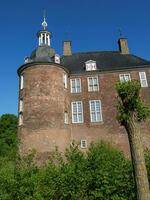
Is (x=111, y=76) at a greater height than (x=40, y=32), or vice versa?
(x=40, y=32)

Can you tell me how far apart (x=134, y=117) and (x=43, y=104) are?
16145 millimetres

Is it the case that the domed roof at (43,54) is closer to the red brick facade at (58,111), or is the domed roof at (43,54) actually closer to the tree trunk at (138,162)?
the red brick facade at (58,111)

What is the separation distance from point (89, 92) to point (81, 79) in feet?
5.84

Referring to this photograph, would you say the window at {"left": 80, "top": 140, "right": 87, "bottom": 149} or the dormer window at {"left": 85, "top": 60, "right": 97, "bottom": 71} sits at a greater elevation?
the dormer window at {"left": 85, "top": 60, "right": 97, "bottom": 71}

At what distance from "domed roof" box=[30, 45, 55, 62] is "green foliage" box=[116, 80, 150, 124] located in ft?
59.5

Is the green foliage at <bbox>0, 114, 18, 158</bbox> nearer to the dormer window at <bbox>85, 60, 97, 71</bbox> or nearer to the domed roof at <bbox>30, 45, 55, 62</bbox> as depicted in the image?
the domed roof at <bbox>30, 45, 55, 62</bbox>

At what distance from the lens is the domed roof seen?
29120 millimetres

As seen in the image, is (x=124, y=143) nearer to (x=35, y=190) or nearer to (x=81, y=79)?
(x=81, y=79)

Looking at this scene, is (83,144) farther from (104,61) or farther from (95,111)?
(104,61)

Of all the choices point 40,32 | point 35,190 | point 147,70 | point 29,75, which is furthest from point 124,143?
point 35,190

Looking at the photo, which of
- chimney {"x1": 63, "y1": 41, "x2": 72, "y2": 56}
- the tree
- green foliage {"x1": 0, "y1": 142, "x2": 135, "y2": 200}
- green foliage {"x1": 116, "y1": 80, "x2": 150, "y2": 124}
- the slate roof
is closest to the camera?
the tree

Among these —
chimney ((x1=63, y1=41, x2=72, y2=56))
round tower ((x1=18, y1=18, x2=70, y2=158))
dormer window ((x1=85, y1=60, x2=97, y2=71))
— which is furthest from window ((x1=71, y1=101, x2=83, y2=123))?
chimney ((x1=63, y1=41, x2=72, y2=56))

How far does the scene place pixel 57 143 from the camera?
25.7 m

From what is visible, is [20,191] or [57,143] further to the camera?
[57,143]
